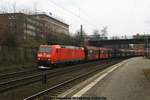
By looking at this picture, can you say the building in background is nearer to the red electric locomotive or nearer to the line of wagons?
the red electric locomotive

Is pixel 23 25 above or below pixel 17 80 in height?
above

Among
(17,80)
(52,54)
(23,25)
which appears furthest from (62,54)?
(23,25)

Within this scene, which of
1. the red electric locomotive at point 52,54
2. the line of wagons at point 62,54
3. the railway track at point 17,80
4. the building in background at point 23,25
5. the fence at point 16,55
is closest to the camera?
the railway track at point 17,80

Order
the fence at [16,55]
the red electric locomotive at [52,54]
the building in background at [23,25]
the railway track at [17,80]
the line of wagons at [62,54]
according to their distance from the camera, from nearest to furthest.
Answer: the railway track at [17,80] → the red electric locomotive at [52,54] → the line of wagons at [62,54] → the fence at [16,55] → the building in background at [23,25]

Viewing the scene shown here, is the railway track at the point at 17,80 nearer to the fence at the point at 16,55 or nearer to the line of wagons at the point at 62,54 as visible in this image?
the line of wagons at the point at 62,54


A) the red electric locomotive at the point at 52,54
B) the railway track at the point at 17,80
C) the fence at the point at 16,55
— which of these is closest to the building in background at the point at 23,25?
the fence at the point at 16,55

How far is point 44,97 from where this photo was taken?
1379 centimetres

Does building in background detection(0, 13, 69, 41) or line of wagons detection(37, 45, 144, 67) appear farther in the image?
building in background detection(0, 13, 69, 41)

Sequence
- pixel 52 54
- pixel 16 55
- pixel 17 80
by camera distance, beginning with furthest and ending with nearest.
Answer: pixel 16 55 → pixel 52 54 → pixel 17 80

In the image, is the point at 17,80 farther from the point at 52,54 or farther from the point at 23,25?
the point at 23,25

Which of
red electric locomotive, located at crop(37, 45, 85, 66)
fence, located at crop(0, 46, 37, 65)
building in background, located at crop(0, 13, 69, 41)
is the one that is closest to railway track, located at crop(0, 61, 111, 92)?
red electric locomotive, located at crop(37, 45, 85, 66)

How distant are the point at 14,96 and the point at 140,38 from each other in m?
80.6

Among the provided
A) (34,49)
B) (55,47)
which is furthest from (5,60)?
(34,49)

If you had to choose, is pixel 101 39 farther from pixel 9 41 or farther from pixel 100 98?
pixel 100 98
